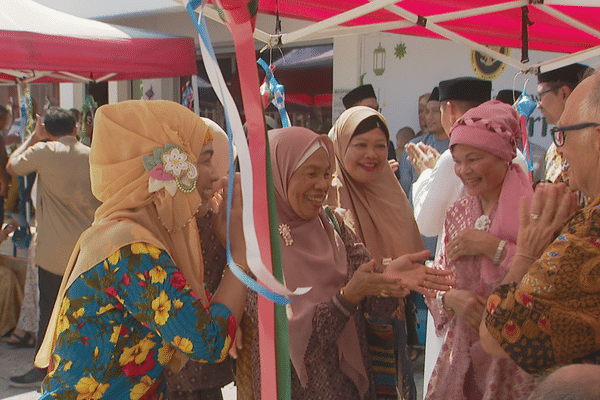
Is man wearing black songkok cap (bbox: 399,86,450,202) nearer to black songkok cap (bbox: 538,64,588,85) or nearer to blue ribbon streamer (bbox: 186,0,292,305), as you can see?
black songkok cap (bbox: 538,64,588,85)

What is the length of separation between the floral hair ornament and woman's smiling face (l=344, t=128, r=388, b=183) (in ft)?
4.17

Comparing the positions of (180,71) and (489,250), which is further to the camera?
(180,71)

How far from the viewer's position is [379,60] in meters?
7.65

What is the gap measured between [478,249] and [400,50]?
19.3 feet

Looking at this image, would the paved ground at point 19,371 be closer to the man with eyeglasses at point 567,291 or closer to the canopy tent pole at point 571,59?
the canopy tent pole at point 571,59

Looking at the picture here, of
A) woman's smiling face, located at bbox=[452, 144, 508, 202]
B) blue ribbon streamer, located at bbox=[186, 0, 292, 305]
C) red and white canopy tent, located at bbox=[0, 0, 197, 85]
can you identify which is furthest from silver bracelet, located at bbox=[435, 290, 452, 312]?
red and white canopy tent, located at bbox=[0, 0, 197, 85]

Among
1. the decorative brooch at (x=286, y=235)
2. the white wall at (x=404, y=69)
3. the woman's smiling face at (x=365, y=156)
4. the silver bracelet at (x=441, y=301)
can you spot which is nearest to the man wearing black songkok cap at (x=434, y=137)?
the white wall at (x=404, y=69)

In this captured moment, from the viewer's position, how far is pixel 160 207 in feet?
5.16

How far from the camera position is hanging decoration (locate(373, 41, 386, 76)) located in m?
7.61

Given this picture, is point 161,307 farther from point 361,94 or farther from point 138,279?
point 361,94

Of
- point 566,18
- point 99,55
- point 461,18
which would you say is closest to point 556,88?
point 566,18

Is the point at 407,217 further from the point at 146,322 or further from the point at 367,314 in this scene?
the point at 146,322

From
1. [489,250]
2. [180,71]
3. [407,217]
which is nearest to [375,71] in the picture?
[180,71]

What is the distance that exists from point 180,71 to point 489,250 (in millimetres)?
3548
